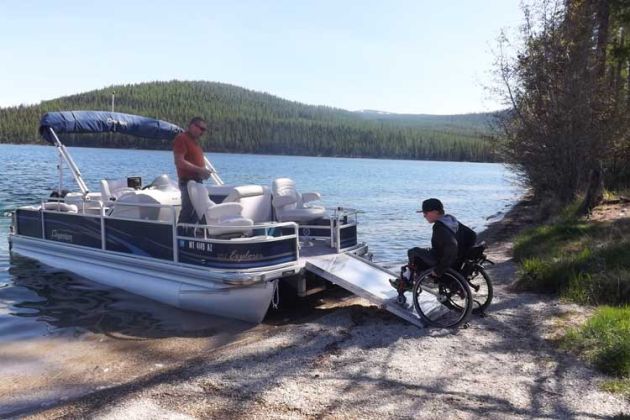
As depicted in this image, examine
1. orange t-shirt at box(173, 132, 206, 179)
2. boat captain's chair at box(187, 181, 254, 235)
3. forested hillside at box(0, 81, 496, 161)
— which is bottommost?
boat captain's chair at box(187, 181, 254, 235)

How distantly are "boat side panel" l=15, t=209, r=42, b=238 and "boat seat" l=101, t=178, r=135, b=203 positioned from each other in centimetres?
122

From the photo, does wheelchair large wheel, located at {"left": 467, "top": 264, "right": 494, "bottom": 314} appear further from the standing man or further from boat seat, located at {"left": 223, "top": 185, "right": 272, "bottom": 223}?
the standing man

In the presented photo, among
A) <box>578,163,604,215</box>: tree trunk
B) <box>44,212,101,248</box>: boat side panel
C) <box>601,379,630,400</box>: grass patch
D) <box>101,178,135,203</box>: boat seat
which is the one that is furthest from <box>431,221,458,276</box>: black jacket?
<box>578,163,604,215</box>: tree trunk

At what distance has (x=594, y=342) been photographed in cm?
546

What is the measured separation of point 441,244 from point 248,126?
386 feet

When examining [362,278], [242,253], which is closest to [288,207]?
[242,253]

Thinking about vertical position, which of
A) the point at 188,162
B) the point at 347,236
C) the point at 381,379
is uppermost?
the point at 188,162

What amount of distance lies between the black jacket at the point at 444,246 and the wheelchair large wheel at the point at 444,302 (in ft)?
0.40

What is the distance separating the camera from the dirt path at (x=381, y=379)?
437 centimetres

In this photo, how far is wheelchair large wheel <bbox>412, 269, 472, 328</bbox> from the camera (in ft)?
20.7

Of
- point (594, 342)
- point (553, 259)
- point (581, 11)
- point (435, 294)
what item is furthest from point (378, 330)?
point (581, 11)

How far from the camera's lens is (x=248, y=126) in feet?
399

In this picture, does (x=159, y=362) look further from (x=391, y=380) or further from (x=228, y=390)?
(x=391, y=380)

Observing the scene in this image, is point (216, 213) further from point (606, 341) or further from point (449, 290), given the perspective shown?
point (606, 341)
